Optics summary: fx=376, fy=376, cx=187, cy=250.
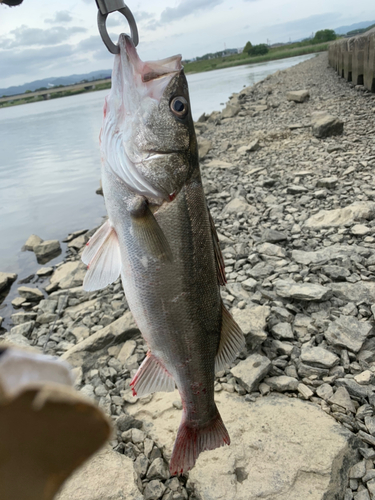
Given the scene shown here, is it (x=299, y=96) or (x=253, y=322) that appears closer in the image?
(x=253, y=322)

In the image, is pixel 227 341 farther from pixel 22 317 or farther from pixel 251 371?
pixel 22 317

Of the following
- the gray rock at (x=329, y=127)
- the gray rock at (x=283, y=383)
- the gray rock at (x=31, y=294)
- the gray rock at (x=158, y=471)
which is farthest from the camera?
the gray rock at (x=329, y=127)

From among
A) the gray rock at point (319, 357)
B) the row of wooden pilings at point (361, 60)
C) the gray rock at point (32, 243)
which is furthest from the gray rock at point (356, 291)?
the row of wooden pilings at point (361, 60)

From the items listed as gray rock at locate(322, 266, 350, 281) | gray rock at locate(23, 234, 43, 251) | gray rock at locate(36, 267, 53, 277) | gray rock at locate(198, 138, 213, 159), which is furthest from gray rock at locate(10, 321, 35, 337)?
gray rock at locate(198, 138, 213, 159)

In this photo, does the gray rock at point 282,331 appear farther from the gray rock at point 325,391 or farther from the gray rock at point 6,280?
the gray rock at point 6,280

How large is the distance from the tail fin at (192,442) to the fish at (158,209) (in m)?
0.48

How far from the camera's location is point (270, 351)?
345 cm

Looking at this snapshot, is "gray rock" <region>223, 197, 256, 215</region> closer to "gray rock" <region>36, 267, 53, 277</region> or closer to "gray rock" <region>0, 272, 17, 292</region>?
"gray rock" <region>36, 267, 53, 277</region>

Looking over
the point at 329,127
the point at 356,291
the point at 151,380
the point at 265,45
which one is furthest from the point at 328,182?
the point at 265,45

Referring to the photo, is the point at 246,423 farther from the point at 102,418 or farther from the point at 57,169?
the point at 57,169

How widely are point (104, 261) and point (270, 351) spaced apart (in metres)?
2.06

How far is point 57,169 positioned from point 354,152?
1320 centimetres

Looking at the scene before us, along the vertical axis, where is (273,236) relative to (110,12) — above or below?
below

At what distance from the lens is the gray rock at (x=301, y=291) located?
389 cm
